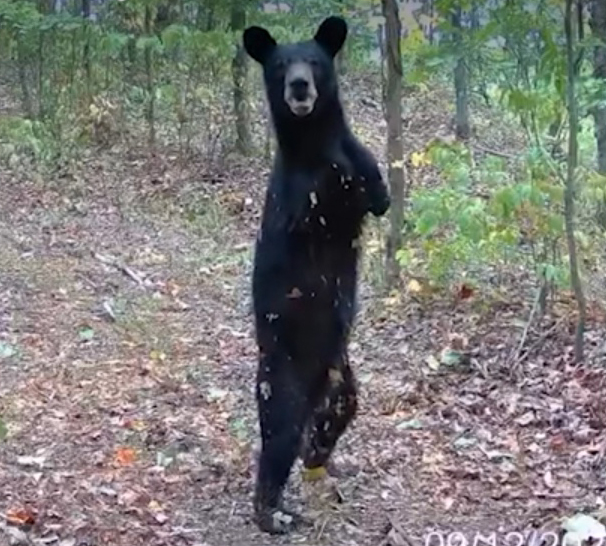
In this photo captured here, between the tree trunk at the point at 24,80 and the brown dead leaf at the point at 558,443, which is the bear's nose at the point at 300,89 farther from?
the tree trunk at the point at 24,80

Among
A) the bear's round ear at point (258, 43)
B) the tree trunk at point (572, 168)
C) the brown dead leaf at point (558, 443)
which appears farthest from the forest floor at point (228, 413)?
the bear's round ear at point (258, 43)

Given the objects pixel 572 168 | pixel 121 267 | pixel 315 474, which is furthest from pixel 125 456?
pixel 121 267

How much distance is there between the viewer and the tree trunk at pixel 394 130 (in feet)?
24.7

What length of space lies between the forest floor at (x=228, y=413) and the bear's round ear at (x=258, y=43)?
71.2 inches

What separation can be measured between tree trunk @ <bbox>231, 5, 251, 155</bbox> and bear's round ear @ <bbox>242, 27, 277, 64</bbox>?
794 cm

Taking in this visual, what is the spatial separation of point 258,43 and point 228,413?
2.17 m

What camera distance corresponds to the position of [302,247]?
459 cm

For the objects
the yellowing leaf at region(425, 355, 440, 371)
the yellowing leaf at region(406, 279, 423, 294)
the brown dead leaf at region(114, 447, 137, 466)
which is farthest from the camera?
the yellowing leaf at region(406, 279, 423, 294)

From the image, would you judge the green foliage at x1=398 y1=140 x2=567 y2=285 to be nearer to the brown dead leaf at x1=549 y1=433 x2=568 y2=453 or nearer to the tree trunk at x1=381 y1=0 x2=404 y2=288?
the tree trunk at x1=381 y1=0 x2=404 y2=288

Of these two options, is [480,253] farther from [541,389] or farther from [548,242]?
[541,389]

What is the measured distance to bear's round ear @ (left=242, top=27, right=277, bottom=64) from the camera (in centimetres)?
467

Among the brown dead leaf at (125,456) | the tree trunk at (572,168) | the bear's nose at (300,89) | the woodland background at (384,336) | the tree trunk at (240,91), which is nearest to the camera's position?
the bear's nose at (300,89)

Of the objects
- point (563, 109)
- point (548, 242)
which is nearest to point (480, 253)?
point (548, 242)
